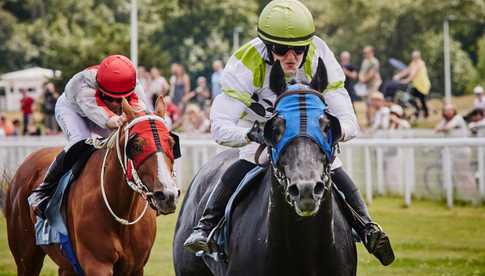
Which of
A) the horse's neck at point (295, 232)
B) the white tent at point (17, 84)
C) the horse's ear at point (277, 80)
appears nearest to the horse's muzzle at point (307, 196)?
the horse's neck at point (295, 232)

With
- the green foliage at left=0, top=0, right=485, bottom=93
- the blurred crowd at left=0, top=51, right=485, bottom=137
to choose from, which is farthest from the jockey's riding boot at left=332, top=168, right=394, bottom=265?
the green foliage at left=0, top=0, right=485, bottom=93

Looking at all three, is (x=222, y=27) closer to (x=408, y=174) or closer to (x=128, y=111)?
(x=408, y=174)

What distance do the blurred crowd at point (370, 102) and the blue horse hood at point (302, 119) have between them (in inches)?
478

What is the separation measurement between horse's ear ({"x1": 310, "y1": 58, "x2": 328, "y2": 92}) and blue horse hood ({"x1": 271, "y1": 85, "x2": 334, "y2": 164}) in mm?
193

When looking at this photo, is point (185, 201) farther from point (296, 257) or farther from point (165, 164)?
point (296, 257)

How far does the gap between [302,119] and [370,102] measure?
61.5 ft

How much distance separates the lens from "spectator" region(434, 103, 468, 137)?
19844 mm

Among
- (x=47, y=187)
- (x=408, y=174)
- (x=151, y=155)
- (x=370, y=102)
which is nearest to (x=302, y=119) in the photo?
(x=151, y=155)

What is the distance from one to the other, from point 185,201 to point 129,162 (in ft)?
2.12

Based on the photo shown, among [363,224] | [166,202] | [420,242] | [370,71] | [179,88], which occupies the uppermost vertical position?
[370,71]

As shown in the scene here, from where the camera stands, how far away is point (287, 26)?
6.82 metres

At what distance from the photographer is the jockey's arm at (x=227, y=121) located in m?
6.74

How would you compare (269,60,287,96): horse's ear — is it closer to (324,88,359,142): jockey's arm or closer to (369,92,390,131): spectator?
(324,88,359,142): jockey's arm

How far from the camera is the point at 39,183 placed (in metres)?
10.3
